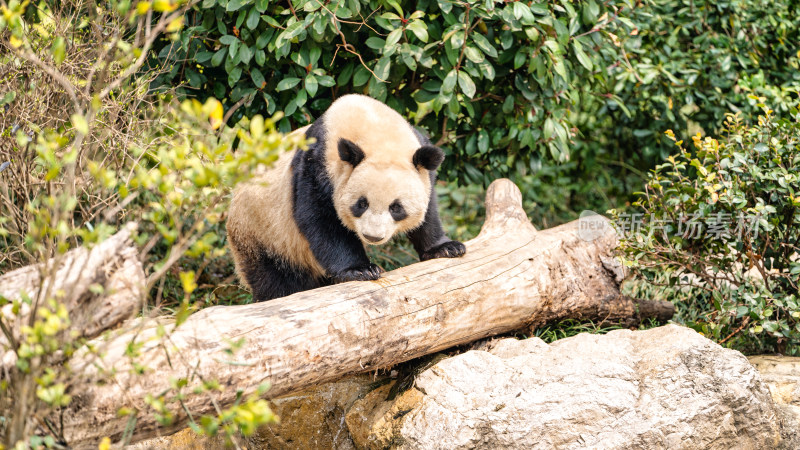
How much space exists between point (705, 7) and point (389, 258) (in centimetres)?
356

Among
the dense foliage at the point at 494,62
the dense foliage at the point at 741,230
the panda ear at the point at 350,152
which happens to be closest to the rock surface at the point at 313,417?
the panda ear at the point at 350,152

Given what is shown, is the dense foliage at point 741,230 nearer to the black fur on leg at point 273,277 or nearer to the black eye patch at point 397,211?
the black eye patch at point 397,211

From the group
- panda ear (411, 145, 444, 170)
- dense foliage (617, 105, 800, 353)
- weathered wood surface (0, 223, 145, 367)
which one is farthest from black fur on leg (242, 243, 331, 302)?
dense foliage (617, 105, 800, 353)

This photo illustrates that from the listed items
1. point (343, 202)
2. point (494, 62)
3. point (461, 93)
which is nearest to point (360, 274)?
point (343, 202)

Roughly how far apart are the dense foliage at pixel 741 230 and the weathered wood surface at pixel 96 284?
120 inches

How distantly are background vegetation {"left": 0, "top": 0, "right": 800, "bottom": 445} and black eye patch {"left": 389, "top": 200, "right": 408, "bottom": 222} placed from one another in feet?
3.35

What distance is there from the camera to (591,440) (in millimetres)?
3396

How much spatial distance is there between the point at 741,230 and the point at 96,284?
3.59 m

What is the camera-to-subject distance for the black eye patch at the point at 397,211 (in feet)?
13.1

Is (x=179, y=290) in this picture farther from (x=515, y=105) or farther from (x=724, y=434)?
(x=724, y=434)

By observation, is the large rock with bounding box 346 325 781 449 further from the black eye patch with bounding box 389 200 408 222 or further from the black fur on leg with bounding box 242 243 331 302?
the black fur on leg with bounding box 242 243 331 302

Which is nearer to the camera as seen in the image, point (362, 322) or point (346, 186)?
point (362, 322)

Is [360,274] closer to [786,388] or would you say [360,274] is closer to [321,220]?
[321,220]

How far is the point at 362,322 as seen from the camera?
351 centimetres
